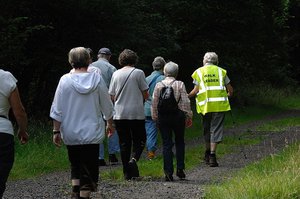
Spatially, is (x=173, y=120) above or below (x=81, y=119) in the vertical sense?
below

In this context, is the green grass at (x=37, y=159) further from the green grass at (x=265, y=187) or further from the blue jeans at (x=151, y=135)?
the green grass at (x=265, y=187)

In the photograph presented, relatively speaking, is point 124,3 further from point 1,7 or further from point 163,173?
point 163,173

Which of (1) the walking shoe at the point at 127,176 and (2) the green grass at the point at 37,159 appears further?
(2) the green grass at the point at 37,159

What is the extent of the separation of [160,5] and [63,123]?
17.3 metres

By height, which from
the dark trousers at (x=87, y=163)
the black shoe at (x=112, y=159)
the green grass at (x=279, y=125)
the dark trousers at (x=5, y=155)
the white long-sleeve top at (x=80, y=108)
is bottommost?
the green grass at (x=279, y=125)

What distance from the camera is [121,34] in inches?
749

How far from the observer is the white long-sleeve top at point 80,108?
7.07 m

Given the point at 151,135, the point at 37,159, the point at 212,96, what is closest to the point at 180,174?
the point at 212,96

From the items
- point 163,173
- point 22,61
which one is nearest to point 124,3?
point 22,61

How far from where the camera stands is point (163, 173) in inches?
412

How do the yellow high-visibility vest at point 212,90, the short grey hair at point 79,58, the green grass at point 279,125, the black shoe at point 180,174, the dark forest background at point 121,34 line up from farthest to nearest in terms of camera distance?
the green grass at point 279,125
the dark forest background at point 121,34
the yellow high-visibility vest at point 212,90
the black shoe at point 180,174
the short grey hair at point 79,58

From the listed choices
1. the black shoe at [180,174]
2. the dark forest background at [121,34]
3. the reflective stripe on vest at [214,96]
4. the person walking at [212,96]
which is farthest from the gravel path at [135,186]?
the dark forest background at [121,34]

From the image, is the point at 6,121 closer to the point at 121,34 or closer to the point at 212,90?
the point at 212,90

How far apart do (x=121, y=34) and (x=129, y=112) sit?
937 cm
